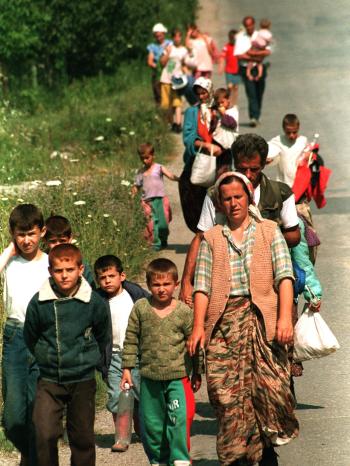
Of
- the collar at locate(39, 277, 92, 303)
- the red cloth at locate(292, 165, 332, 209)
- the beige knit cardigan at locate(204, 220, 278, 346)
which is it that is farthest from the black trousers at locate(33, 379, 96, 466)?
the red cloth at locate(292, 165, 332, 209)

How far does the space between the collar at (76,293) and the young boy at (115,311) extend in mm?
934

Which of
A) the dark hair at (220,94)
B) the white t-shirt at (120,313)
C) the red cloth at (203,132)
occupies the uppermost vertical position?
the dark hair at (220,94)

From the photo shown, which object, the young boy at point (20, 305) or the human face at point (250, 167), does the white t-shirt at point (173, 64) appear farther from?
the young boy at point (20, 305)

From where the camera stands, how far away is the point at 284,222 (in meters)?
7.90

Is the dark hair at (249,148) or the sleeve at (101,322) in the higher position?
the dark hair at (249,148)

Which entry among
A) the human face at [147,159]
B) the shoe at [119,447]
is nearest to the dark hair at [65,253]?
the shoe at [119,447]

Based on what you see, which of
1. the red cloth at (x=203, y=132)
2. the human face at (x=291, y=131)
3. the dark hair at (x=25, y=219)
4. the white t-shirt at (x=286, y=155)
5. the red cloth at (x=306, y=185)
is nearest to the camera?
the dark hair at (x=25, y=219)

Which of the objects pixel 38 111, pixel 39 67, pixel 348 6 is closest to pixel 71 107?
pixel 38 111

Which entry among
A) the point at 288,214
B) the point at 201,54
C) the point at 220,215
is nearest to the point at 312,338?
the point at 288,214

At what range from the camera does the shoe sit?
862cm

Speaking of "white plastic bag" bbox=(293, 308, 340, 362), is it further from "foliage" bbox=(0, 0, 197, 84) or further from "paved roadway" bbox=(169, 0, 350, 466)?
"foliage" bbox=(0, 0, 197, 84)

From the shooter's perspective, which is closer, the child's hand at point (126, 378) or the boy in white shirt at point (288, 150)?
the child's hand at point (126, 378)

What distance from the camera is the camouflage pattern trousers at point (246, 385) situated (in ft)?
24.0

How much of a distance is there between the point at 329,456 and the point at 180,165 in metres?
10.9
